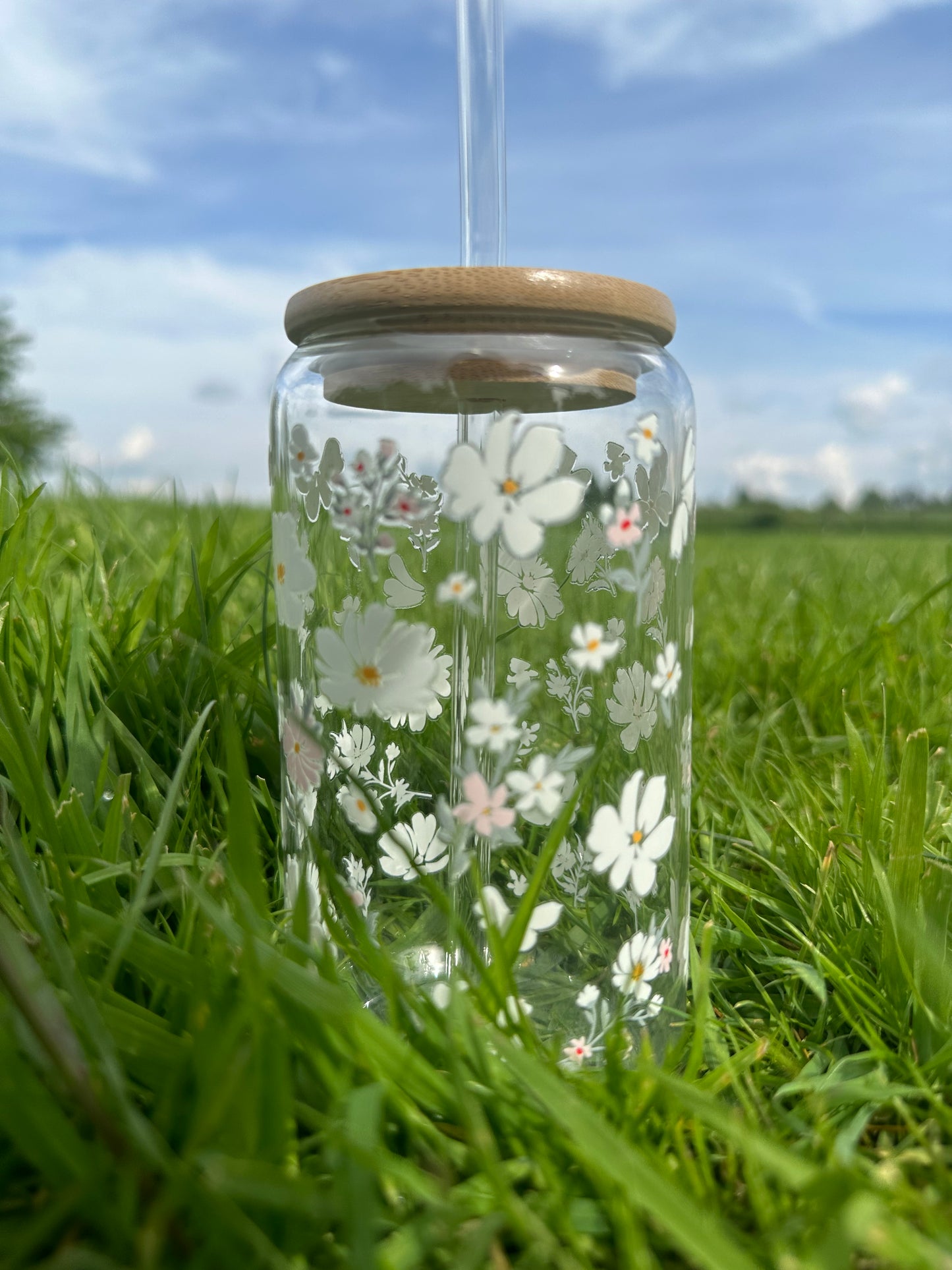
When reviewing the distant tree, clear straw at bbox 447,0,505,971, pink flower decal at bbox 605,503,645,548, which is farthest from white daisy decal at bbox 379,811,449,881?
the distant tree

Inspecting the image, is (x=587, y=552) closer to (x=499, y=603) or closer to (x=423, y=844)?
(x=499, y=603)

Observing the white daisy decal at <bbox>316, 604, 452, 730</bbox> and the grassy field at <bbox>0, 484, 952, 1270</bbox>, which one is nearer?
the grassy field at <bbox>0, 484, 952, 1270</bbox>

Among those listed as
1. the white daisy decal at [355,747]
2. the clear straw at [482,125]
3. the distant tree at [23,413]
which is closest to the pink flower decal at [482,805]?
the white daisy decal at [355,747]

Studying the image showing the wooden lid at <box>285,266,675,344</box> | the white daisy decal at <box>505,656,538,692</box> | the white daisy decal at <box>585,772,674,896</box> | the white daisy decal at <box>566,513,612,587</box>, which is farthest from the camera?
the white daisy decal at <box>505,656,538,692</box>

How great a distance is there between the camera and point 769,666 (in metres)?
1.68

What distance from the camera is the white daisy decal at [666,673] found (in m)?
0.88

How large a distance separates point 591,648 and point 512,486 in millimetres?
175

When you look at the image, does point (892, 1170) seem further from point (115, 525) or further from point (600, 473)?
point (115, 525)

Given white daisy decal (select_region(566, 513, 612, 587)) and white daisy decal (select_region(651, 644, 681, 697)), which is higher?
white daisy decal (select_region(566, 513, 612, 587))

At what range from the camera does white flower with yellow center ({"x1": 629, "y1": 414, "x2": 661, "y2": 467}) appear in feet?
2.76

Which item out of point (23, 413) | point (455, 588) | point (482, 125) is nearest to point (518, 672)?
point (455, 588)

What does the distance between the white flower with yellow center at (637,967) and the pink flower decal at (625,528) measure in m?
0.33

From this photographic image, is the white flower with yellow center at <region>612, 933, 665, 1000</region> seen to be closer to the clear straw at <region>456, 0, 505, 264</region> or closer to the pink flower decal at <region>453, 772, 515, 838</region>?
the pink flower decal at <region>453, 772, 515, 838</region>

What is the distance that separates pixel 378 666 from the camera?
0.81 metres
